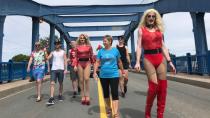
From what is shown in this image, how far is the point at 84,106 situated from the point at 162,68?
342cm

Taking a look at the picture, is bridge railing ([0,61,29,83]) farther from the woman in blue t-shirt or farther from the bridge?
the woman in blue t-shirt

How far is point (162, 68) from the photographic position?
5.89 meters

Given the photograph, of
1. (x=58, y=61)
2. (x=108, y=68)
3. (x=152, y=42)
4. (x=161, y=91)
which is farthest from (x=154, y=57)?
(x=58, y=61)

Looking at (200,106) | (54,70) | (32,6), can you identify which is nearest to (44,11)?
(32,6)

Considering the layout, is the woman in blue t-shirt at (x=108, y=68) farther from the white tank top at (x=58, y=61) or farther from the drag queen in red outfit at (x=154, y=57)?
the white tank top at (x=58, y=61)

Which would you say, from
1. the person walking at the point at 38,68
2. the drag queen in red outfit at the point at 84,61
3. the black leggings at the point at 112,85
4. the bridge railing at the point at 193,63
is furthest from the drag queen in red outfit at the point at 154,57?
the bridge railing at the point at 193,63

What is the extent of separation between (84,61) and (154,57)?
3.50m

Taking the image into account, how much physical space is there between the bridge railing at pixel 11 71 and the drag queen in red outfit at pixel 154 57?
11.7 m

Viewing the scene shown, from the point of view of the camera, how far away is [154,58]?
19.4 feet

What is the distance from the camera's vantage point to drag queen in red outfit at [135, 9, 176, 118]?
583 cm

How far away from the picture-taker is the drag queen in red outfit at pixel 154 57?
5.83 meters

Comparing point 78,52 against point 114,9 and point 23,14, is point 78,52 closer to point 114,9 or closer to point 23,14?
point 23,14

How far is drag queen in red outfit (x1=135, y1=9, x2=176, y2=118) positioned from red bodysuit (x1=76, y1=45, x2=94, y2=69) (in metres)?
3.26

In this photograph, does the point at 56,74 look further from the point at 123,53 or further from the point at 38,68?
the point at 123,53
